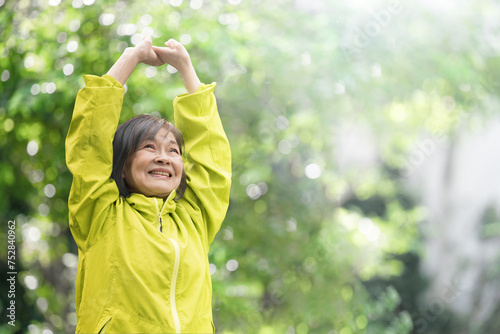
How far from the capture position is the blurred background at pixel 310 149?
222 cm

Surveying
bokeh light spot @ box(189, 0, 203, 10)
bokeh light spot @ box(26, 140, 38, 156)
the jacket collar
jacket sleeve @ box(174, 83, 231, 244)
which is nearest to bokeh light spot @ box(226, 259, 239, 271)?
bokeh light spot @ box(26, 140, 38, 156)

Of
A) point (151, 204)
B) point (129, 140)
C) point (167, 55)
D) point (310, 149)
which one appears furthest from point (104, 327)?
point (310, 149)

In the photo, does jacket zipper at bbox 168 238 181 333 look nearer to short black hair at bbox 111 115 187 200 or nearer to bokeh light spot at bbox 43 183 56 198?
short black hair at bbox 111 115 187 200

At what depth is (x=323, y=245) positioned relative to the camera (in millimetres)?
2537

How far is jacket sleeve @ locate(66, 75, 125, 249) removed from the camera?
0.97 metres

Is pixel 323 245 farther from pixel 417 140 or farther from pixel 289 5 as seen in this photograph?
pixel 289 5

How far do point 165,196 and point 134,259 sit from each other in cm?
16

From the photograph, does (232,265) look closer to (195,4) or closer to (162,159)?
(195,4)

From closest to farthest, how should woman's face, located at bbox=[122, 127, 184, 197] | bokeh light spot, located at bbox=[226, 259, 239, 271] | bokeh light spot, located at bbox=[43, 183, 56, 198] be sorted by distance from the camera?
woman's face, located at bbox=[122, 127, 184, 197] < bokeh light spot, located at bbox=[43, 183, 56, 198] < bokeh light spot, located at bbox=[226, 259, 239, 271]

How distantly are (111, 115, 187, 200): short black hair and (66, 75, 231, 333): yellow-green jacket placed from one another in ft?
0.14

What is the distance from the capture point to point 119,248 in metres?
0.96

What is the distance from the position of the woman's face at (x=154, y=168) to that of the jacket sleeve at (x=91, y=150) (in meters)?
0.08

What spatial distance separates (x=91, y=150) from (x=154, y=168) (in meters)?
0.13

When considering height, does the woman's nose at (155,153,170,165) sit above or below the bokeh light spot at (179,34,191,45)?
above
